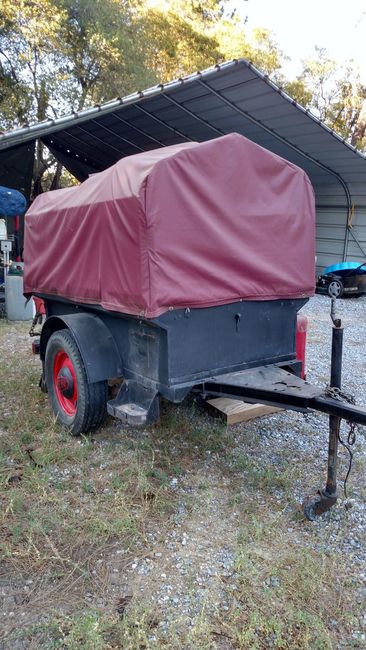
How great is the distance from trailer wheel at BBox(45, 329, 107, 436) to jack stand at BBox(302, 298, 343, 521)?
1.81 m

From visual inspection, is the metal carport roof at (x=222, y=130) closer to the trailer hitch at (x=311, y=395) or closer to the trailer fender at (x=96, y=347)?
the trailer fender at (x=96, y=347)

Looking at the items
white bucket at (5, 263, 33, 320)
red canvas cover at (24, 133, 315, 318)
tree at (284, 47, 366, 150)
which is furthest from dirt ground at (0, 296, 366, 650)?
tree at (284, 47, 366, 150)

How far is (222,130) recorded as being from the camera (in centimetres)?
1184

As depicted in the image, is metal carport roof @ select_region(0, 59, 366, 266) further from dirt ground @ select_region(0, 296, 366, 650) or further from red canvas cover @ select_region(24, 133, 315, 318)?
dirt ground @ select_region(0, 296, 366, 650)

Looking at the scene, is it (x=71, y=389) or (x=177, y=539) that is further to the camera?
(x=71, y=389)

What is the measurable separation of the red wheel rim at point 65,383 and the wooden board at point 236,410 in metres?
1.21

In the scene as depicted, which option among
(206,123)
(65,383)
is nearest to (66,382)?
(65,383)

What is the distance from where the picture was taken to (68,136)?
1336 centimetres

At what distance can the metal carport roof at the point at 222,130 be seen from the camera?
8766 mm

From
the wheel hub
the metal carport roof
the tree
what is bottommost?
the wheel hub

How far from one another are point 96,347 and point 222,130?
9625 mm

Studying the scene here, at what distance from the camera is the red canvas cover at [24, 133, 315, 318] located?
3092 mm

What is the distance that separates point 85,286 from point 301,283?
1.77m

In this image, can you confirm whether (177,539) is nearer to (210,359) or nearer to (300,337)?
(210,359)
